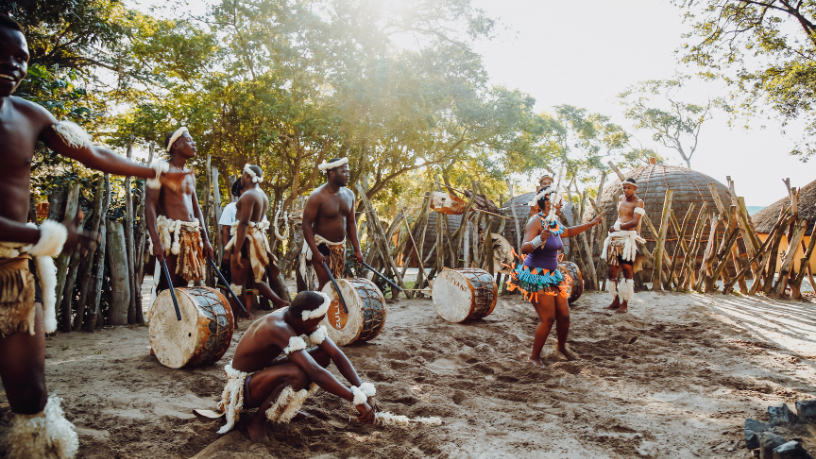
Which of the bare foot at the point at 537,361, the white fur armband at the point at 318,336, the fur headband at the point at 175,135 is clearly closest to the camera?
the white fur armband at the point at 318,336

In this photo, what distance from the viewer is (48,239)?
198 cm

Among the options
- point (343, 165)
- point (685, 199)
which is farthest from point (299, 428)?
point (685, 199)

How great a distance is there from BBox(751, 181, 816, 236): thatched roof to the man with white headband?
16.2 metres

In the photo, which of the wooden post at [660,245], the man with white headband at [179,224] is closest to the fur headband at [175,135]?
the man with white headband at [179,224]

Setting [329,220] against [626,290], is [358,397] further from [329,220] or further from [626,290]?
[626,290]

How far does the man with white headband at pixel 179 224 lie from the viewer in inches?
168

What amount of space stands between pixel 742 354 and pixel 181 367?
17.5 feet

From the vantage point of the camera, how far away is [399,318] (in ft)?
22.5

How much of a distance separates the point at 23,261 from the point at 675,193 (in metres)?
14.2

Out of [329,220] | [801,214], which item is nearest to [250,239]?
[329,220]

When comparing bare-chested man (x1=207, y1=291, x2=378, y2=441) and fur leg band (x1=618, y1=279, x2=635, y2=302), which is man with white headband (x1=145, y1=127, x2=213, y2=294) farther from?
fur leg band (x1=618, y1=279, x2=635, y2=302)

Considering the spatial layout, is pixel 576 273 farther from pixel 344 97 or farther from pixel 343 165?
pixel 344 97

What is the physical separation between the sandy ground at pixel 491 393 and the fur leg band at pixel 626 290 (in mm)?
1123

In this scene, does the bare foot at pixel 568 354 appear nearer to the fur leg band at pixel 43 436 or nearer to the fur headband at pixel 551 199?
the fur headband at pixel 551 199
